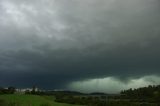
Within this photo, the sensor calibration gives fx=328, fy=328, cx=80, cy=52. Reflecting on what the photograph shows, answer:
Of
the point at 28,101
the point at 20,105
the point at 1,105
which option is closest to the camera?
the point at 1,105

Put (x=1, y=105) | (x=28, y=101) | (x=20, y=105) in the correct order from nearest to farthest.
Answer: (x=1, y=105), (x=20, y=105), (x=28, y=101)

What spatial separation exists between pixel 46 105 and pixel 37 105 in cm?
1181

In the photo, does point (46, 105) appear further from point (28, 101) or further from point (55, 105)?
point (28, 101)

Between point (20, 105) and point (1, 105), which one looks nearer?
point (1, 105)

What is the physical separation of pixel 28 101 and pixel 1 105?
34649 millimetres

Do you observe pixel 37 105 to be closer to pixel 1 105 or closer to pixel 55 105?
pixel 55 105

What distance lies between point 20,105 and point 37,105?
940 centimetres

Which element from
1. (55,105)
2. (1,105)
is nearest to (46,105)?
(55,105)

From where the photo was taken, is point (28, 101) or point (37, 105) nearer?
point (37, 105)

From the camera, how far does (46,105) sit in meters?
174

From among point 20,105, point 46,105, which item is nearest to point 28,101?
point 20,105

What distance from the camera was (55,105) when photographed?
184m

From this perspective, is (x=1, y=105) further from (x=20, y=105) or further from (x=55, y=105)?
(x=55, y=105)

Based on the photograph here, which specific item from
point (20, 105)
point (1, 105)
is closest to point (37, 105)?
point (20, 105)
